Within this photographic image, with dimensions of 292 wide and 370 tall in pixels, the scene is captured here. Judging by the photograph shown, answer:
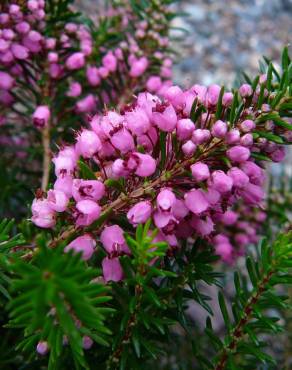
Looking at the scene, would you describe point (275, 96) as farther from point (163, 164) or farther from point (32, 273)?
point (32, 273)

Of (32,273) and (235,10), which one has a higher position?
(32,273)

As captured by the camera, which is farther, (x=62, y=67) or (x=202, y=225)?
(x=62, y=67)

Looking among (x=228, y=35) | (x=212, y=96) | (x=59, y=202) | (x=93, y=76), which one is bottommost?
(x=228, y=35)

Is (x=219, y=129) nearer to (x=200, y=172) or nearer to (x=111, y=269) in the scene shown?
(x=200, y=172)

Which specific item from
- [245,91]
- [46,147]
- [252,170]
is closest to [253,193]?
[252,170]

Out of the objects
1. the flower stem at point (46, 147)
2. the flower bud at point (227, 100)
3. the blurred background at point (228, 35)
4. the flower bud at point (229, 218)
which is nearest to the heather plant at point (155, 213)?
the flower bud at point (227, 100)

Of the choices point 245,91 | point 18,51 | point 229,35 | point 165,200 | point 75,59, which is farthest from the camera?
point 229,35

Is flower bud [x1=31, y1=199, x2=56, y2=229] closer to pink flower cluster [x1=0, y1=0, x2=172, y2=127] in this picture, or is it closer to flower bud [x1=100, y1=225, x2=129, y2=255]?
flower bud [x1=100, y1=225, x2=129, y2=255]

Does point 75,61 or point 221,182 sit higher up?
point 221,182

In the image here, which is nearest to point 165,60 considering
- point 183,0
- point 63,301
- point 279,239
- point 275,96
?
point 275,96
